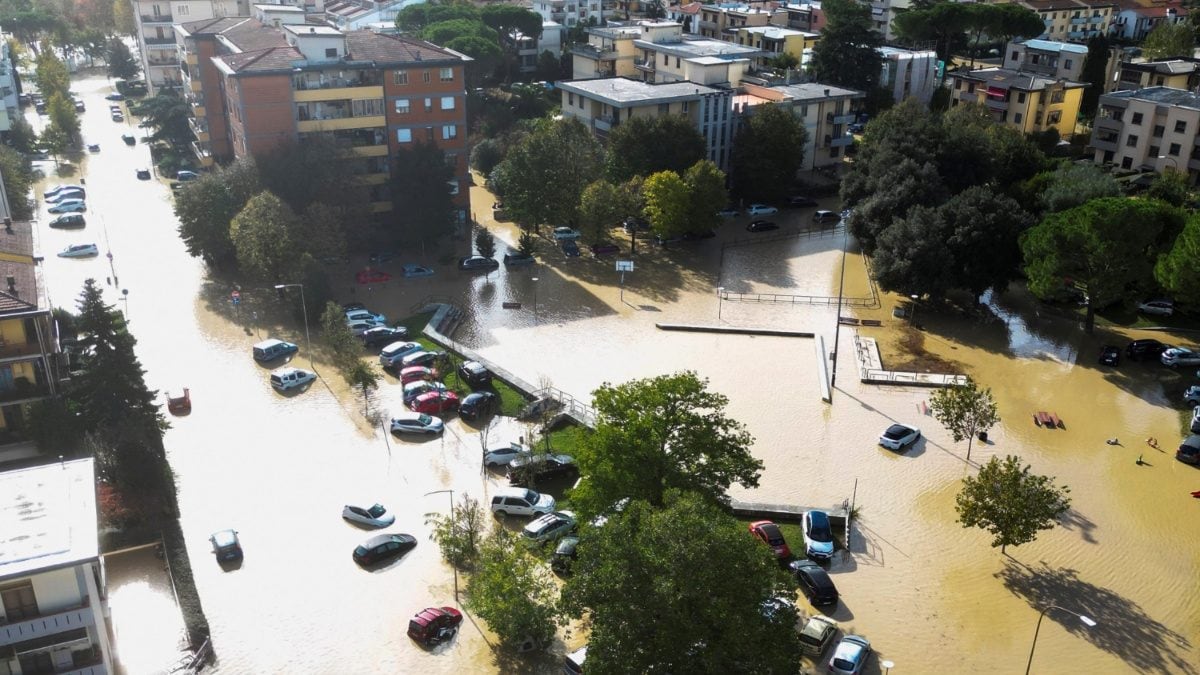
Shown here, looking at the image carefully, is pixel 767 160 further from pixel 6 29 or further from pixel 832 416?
pixel 6 29

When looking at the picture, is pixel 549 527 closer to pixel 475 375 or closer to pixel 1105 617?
pixel 475 375

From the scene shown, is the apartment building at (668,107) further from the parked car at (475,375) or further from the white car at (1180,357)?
the white car at (1180,357)

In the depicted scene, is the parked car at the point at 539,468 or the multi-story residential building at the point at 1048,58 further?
the multi-story residential building at the point at 1048,58

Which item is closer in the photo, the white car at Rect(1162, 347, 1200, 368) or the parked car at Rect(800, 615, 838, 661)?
the parked car at Rect(800, 615, 838, 661)

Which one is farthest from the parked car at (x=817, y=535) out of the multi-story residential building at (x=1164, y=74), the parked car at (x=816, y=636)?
the multi-story residential building at (x=1164, y=74)

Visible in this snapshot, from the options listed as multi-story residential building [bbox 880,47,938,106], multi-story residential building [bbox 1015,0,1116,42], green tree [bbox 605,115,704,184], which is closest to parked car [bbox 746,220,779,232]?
green tree [bbox 605,115,704,184]

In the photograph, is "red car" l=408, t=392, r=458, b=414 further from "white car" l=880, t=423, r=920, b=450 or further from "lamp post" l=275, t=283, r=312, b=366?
"white car" l=880, t=423, r=920, b=450
